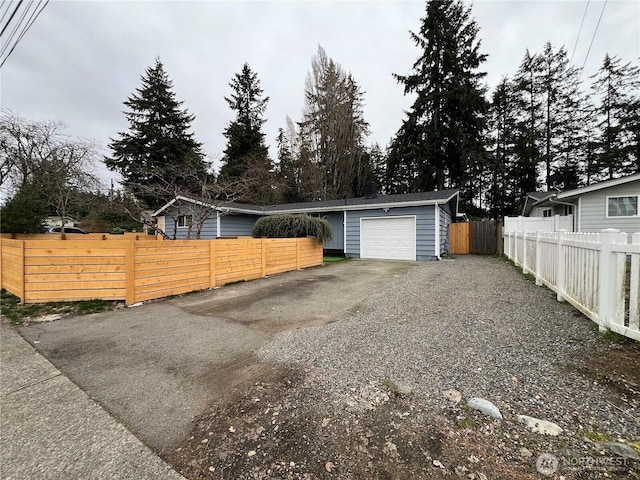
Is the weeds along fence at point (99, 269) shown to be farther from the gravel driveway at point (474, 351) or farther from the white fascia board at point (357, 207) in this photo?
the white fascia board at point (357, 207)

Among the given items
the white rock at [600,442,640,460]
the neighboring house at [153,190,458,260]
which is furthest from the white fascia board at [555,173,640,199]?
the white rock at [600,442,640,460]

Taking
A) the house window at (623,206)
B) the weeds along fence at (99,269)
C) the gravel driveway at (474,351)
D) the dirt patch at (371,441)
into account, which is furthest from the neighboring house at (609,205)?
the weeds along fence at (99,269)

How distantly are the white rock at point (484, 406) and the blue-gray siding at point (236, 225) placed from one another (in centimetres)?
1256

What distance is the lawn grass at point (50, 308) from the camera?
170 inches

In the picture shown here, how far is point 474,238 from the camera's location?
45.5 ft

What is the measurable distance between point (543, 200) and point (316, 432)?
53.6 feet

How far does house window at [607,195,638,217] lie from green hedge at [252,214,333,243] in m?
11.1

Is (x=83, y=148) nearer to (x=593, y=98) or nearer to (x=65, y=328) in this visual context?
(x=65, y=328)

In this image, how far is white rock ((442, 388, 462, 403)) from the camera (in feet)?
6.37

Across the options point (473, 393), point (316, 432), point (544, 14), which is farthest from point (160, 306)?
point (544, 14)

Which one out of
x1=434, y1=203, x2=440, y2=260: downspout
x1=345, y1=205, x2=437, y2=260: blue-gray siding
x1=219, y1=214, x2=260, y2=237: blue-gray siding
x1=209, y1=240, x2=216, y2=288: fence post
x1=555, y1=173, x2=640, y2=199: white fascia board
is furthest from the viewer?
x1=219, y1=214, x2=260, y2=237: blue-gray siding

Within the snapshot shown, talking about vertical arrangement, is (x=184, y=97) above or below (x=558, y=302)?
above

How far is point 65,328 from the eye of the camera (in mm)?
3773

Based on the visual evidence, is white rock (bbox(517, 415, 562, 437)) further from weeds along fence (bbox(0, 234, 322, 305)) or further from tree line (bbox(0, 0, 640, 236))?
tree line (bbox(0, 0, 640, 236))
